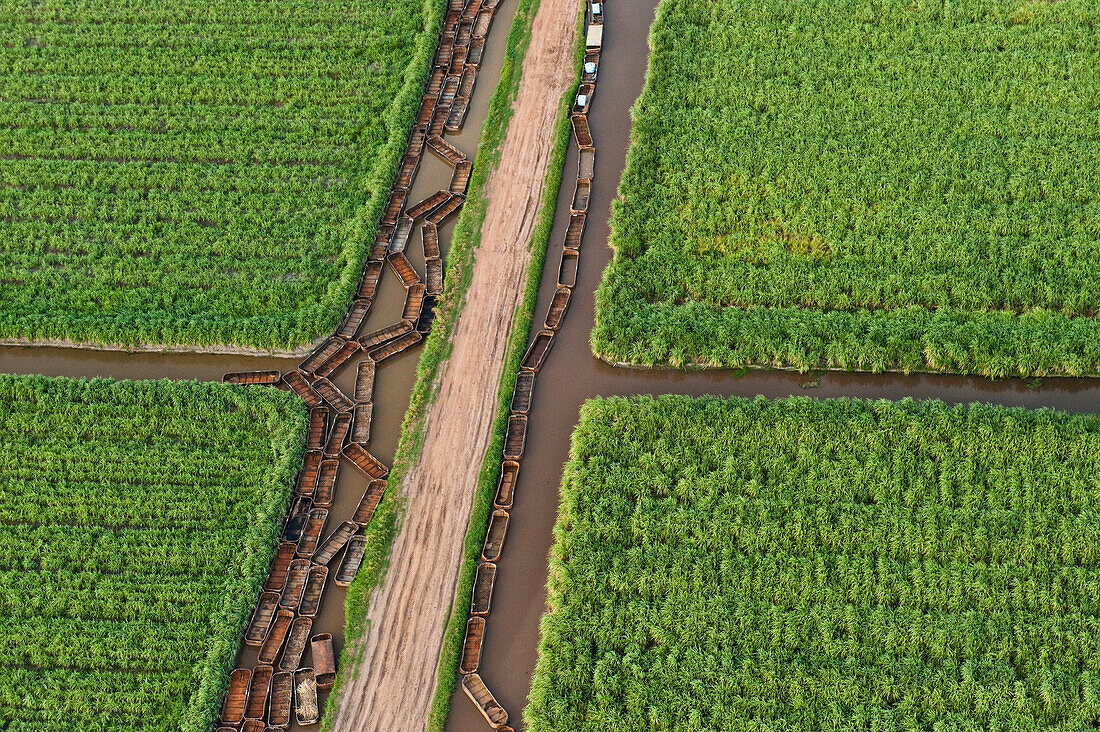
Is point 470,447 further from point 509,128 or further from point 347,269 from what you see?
point 509,128

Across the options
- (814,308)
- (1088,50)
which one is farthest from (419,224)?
(1088,50)

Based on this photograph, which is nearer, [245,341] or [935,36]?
[245,341]

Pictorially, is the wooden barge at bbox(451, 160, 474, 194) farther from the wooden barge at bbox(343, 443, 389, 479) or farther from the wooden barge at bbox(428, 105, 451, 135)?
the wooden barge at bbox(343, 443, 389, 479)

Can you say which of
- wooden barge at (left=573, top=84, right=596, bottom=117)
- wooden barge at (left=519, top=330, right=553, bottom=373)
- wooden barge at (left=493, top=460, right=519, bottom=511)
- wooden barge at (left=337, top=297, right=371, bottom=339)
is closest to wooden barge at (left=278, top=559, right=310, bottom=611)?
wooden barge at (left=493, top=460, right=519, bottom=511)

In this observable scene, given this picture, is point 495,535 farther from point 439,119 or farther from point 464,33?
point 464,33

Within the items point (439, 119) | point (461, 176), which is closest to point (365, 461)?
point (461, 176)

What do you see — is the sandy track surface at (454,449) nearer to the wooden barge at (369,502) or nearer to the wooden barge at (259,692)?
the wooden barge at (369,502)
